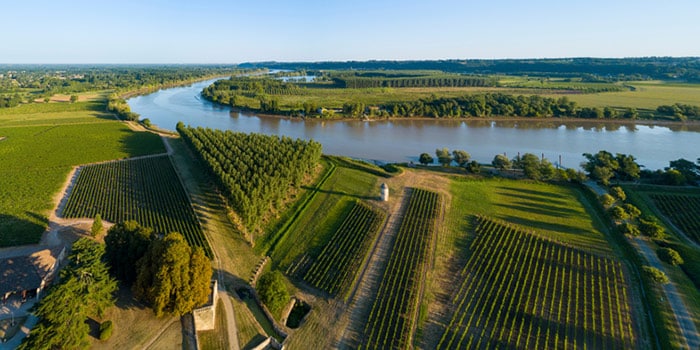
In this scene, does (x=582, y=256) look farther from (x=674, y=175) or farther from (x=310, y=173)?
(x=310, y=173)

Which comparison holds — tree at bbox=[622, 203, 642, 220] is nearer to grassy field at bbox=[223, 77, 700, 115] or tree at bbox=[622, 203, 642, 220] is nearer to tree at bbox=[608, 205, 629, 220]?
tree at bbox=[608, 205, 629, 220]

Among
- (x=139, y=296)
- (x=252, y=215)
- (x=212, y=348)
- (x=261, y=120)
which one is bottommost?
(x=212, y=348)

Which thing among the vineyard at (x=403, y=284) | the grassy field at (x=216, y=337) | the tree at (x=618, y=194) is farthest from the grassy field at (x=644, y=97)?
the grassy field at (x=216, y=337)

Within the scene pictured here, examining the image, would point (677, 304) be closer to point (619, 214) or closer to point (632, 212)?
point (619, 214)

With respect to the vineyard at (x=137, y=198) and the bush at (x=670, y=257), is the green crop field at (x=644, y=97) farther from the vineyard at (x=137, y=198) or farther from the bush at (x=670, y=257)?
the vineyard at (x=137, y=198)

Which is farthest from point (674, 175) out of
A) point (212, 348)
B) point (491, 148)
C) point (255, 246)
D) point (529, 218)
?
point (212, 348)

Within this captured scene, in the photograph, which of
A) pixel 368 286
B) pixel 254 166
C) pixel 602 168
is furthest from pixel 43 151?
pixel 602 168

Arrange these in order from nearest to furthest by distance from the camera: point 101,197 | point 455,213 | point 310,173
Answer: point 455,213 → point 101,197 → point 310,173
